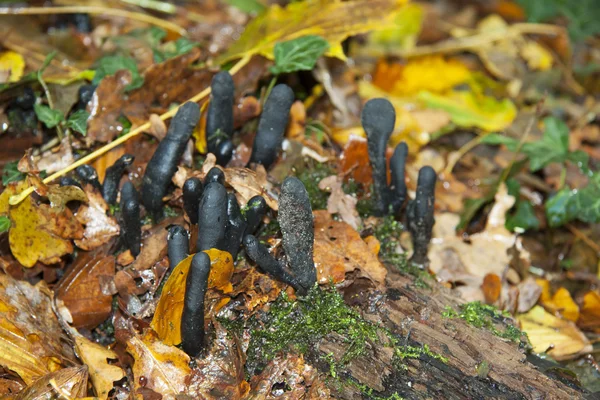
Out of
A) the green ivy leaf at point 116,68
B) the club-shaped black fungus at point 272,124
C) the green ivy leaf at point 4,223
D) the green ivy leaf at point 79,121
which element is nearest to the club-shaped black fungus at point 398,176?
the club-shaped black fungus at point 272,124

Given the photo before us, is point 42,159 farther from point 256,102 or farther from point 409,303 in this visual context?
point 409,303

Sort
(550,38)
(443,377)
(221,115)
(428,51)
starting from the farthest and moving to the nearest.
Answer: (550,38), (428,51), (221,115), (443,377)

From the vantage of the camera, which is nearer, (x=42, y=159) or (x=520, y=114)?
(x=42, y=159)

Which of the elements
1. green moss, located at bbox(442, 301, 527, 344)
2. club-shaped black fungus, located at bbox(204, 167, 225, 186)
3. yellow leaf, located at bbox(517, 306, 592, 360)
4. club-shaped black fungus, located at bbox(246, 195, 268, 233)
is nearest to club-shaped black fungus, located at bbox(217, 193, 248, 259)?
club-shaped black fungus, located at bbox(246, 195, 268, 233)

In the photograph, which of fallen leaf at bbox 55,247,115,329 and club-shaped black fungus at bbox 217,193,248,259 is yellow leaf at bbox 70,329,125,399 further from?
club-shaped black fungus at bbox 217,193,248,259

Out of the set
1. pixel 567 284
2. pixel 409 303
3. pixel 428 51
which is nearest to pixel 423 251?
pixel 409 303

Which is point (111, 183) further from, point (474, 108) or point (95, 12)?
point (474, 108)

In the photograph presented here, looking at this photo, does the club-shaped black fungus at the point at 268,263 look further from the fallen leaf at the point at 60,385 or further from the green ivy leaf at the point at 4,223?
the green ivy leaf at the point at 4,223
